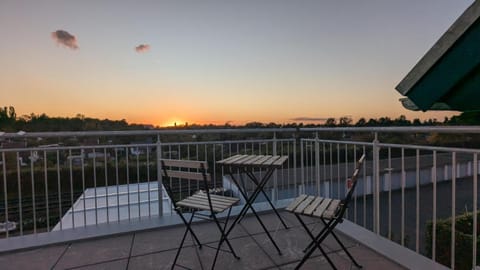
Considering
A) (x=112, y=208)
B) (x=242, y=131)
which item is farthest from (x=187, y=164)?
(x=112, y=208)

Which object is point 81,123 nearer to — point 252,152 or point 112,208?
point 112,208

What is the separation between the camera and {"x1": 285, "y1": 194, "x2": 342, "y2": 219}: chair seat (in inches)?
85.6

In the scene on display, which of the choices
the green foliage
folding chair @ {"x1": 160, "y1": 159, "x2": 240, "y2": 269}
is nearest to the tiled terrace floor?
folding chair @ {"x1": 160, "y1": 159, "x2": 240, "y2": 269}

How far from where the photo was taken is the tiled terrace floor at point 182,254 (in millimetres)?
2486

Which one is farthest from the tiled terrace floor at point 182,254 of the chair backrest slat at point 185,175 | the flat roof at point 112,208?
the flat roof at point 112,208

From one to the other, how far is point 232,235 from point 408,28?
20.6 feet

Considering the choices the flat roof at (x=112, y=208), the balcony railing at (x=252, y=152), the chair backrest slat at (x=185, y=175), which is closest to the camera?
the chair backrest slat at (x=185, y=175)

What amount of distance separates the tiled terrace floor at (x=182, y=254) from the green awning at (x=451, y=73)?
217 centimetres

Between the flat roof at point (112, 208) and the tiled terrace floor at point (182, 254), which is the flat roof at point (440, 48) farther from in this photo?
the flat roof at point (112, 208)

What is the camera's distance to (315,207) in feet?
7.75

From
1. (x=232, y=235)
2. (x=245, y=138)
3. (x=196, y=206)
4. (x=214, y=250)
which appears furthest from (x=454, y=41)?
(x=245, y=138)

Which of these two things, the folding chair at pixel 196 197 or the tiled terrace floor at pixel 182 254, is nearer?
the folding chair at pixel 196 197

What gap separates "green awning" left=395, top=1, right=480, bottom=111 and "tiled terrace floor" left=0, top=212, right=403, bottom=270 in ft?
7.10

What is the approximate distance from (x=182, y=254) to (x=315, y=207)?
1437 millimetres
